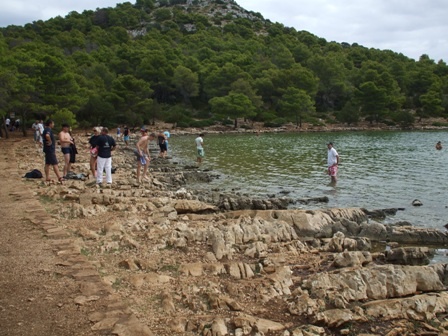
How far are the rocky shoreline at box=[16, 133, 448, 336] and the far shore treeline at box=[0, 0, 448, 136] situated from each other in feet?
83.2

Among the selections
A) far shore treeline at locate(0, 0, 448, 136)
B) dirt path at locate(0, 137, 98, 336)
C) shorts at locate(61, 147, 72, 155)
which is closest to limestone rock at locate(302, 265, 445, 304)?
dirt path at locate(0, 137, 98, 336)

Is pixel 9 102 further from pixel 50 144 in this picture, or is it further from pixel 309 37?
pixel 309 37

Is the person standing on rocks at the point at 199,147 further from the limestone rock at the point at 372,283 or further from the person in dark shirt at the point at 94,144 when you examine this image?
the limestone rock at the point at 372,283

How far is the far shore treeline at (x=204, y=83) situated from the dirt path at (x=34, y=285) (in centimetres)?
2478

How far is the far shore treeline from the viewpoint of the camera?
41.2 metres

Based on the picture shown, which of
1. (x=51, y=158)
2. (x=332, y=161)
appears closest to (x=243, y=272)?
(x=51, y=158)

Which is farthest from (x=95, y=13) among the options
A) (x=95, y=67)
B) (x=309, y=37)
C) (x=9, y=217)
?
(x=9, y=217)

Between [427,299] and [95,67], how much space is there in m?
75.5

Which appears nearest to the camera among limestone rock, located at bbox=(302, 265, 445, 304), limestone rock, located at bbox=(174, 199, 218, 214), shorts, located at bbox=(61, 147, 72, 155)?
limestone rock, located at bbox=(302, 265, 445, 304)

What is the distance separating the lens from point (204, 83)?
84.8 m

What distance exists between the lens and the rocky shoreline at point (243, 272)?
5254 millimetres

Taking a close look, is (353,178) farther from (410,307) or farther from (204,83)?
(204,83)

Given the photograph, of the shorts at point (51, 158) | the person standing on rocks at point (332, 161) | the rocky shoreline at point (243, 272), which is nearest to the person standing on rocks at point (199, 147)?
the person standing on rocks at point (332, 161)

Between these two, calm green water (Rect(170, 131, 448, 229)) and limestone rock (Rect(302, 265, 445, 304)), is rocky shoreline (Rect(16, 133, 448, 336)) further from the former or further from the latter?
calm green water (Rect(170, 131, 448, 229))
